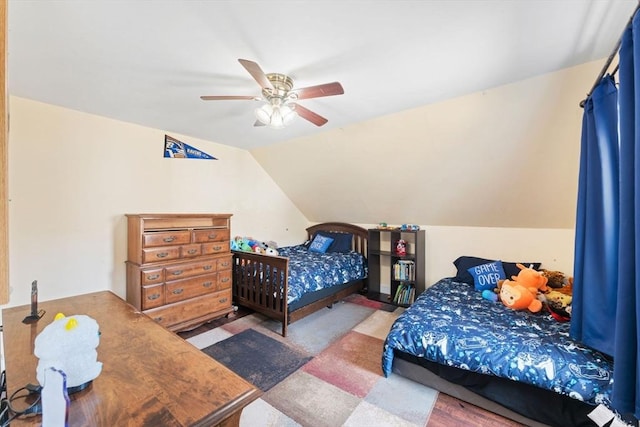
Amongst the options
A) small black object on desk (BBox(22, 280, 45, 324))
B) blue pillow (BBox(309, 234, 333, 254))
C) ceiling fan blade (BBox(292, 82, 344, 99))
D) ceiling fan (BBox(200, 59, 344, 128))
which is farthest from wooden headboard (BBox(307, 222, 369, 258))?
small black object on desk (BBox(22, 280, 45, 324))

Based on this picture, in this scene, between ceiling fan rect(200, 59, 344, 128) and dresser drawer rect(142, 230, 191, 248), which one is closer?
ceiling fan rect(200, 59, 344, 128)

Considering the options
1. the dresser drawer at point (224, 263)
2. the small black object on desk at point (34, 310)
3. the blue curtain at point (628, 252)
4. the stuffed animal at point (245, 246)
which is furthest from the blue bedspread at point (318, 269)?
the blue curtain at point (628, 252)

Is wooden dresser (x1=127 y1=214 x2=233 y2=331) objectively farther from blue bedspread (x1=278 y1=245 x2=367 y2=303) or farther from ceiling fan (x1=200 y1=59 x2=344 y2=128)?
ceiling fan (x1=200 y1=59 x2=344 y2=128)

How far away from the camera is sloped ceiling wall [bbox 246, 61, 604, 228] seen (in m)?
2.13

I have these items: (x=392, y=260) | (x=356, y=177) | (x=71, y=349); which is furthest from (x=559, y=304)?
(x=71, y=349)

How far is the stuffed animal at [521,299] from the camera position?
2270 millimetres

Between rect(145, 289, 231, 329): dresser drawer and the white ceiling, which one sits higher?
the white ceiling

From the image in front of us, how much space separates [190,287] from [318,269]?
1.49 m

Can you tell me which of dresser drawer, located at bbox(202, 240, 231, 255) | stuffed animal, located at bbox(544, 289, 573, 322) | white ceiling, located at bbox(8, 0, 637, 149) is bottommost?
stuffed animal, located at bbox(544, 289, 573, 322)

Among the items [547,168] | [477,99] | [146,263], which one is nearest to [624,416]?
[547,168]

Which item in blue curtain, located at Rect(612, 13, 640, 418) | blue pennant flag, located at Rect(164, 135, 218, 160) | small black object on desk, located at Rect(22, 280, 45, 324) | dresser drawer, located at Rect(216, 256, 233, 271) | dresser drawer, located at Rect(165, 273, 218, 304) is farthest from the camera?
blue pennant flag, located at Rect(164, 135, 218, 160)

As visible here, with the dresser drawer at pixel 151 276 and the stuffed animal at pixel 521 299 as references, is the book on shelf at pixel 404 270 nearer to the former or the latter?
the stuffed animal at pixel 521 299

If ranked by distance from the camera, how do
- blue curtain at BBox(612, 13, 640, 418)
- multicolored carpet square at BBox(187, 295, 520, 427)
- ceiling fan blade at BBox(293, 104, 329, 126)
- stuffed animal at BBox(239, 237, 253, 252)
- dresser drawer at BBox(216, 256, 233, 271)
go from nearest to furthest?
blue curtain at BBox(612, 13, 640, 418)
multicolored carpet square at BBox(187, 295, 520, 427)
ceiling fan blade at BBox(293, 104, 329, 126)
dresser drawer at BBox(216, 256, 233, 271)
stuffed animal at BBox(239, 237, 253, 252)

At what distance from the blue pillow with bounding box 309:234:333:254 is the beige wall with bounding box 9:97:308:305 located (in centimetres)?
182
